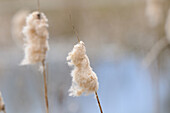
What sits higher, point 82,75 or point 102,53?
point 102,53

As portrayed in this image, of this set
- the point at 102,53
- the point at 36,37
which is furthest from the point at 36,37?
the point at 102,53

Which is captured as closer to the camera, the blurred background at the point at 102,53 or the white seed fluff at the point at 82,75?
the white seed fluff at the point at 82,75

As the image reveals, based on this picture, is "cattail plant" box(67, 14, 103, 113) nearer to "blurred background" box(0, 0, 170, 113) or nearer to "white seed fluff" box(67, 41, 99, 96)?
"white seed fluff" box(67, 41, 99, 96)

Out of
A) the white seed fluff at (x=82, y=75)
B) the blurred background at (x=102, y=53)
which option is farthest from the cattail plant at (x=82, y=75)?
the blurred background at (x=102, y=53)

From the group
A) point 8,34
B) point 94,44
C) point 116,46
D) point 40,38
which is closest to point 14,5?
point 8,34

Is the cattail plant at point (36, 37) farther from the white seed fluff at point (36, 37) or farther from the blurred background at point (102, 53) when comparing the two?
the blurred background at point (102, 53)

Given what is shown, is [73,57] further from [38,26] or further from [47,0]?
[47,0]

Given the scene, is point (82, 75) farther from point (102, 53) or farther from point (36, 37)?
point (102, 53)

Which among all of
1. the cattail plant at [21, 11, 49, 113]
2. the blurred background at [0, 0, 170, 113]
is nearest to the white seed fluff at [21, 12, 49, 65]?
the cattail plant at [21, 11, 49, 113]
